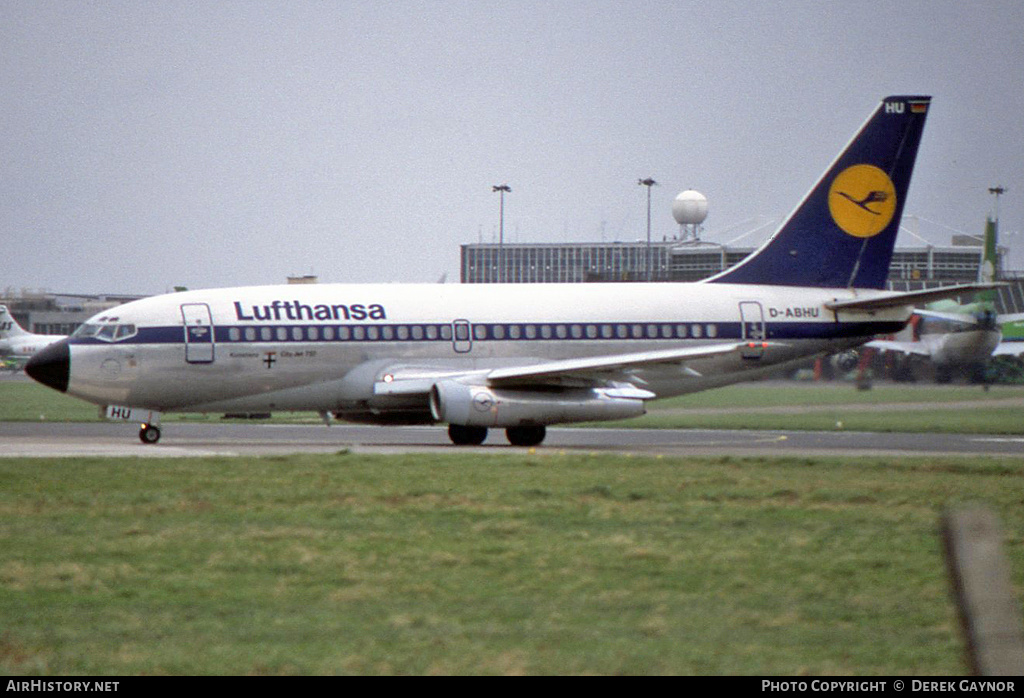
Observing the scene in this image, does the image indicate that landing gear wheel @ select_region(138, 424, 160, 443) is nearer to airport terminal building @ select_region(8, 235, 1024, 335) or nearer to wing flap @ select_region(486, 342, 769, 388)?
wing flap @ select_region(486, 342, 769, 388)

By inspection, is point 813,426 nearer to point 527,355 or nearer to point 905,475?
point 527,355

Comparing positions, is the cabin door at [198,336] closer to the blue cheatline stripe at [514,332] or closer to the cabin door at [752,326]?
the blue cheatline stripe at [514,332]

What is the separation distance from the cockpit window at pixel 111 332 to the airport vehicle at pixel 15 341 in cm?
5075

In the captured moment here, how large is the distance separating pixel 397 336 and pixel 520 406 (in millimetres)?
3283

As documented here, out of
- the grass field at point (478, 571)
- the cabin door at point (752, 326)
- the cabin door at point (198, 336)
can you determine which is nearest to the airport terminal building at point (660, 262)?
the cabin door at point (752, 326)

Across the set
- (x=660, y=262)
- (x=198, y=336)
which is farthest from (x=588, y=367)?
(x=660, y=262)

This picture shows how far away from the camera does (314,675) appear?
8.46 meters

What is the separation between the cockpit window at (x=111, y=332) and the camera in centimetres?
2933

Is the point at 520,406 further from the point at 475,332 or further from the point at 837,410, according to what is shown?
the point at 837,410

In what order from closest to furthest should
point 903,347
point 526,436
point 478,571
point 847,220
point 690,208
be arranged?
point 478,571 < point 526,436 < point 847,220 < point 903,347 < point 690,208

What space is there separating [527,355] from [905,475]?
11.8 metres

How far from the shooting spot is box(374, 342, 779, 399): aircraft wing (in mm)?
29094

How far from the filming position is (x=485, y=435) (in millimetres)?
30484

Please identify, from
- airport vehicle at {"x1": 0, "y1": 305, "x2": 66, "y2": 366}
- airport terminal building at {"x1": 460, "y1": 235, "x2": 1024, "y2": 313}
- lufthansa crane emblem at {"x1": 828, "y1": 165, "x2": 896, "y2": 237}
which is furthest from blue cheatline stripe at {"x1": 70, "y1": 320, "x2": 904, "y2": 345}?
airport vehicle at {"x1": 0, "y1": 305, "x2": 66, "y2": 366}
